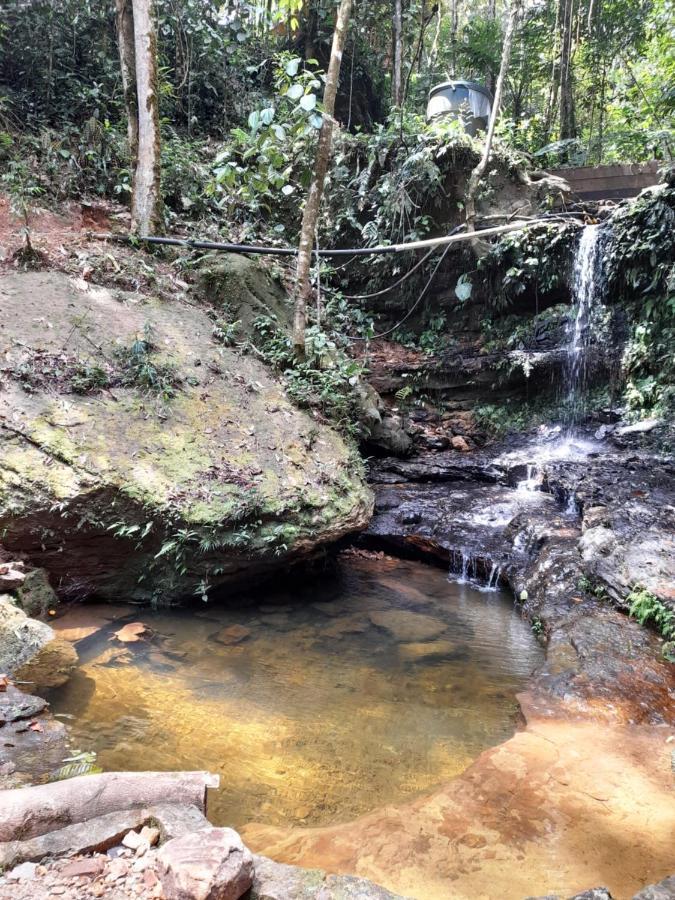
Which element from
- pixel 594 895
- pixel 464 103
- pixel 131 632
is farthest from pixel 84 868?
pixel 464 103

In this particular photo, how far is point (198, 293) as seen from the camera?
7.84 m

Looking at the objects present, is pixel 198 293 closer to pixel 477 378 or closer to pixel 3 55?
pixel 477 378

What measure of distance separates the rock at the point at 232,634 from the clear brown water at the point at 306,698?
0.06 meters

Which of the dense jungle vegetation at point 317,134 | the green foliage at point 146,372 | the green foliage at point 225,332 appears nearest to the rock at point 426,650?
the dense jungle vegetation at point 317,134

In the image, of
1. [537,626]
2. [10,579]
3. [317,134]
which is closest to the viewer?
[10,579]

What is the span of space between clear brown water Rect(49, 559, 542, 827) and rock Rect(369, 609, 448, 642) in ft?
0.07

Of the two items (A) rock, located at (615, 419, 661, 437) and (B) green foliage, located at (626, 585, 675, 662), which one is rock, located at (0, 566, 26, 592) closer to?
(B) green foliage, located at (626, 585, 675, 662)

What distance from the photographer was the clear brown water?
3098mm

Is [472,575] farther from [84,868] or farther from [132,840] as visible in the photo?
[84,868]

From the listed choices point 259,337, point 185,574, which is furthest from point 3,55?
point 185,574

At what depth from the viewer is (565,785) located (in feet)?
9.77

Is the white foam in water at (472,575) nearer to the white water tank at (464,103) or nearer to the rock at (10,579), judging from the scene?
the rock at (10,579)

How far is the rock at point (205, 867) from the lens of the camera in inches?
69.2

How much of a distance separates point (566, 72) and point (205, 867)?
17664mm
